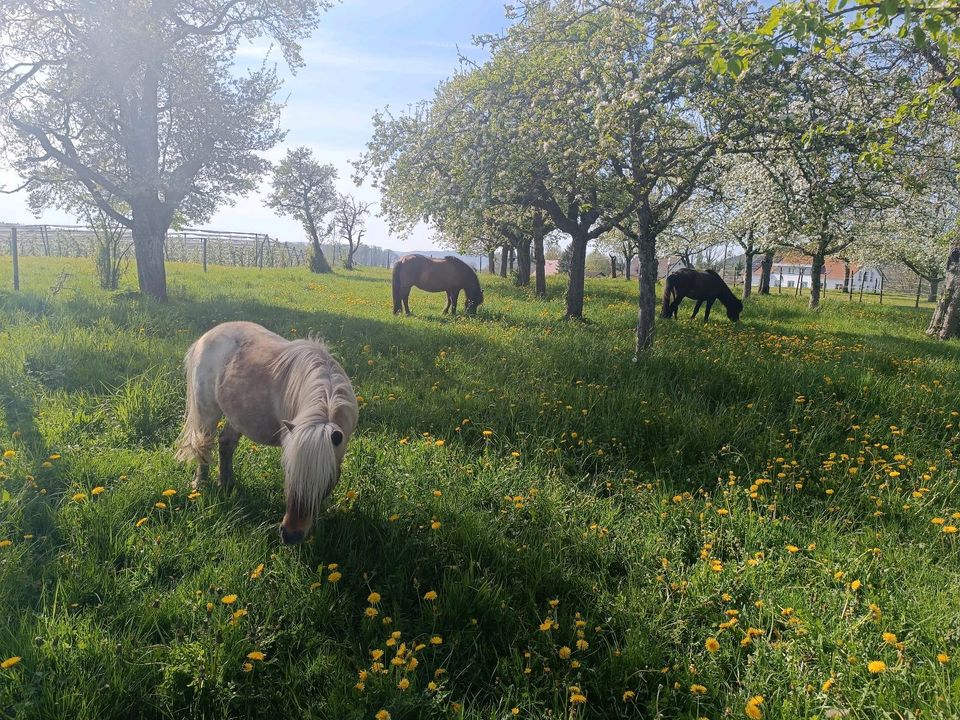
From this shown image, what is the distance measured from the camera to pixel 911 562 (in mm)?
3555

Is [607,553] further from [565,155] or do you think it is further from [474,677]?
[565,155]

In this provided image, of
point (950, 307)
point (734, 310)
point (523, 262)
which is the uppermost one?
point (523, 262)

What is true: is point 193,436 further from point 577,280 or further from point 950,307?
point 950,307

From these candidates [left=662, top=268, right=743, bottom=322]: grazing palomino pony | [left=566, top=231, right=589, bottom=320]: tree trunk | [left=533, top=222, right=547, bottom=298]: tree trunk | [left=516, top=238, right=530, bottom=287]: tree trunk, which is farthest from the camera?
Answer: [left=516, top=238, right=530, bottom=287]: tree trunk

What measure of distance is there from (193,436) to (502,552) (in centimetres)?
300

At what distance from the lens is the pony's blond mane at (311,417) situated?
316cm

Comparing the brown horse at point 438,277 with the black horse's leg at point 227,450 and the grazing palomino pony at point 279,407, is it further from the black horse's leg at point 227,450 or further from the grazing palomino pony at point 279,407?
the black horse's leg at point 227,450

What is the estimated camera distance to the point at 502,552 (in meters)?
3.70

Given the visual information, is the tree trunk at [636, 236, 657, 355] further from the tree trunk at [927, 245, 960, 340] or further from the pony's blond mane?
the tree trunk at [927, 245, 960, 340]

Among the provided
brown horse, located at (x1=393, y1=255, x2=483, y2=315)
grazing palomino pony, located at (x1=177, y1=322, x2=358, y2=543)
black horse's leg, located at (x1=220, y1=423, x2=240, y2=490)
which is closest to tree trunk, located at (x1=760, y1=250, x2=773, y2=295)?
brown horse, located at (x1=393, y1=255, x2=483, y2=315)

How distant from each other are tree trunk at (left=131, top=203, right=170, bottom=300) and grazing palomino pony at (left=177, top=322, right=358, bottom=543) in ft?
32.5

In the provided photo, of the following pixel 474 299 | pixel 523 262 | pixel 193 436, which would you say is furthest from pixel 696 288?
pixel 193 436

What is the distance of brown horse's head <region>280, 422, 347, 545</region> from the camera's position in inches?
124

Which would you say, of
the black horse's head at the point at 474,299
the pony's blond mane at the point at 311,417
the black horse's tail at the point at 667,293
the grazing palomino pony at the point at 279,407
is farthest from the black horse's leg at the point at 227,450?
the black horse's tail at the point at 667,293
